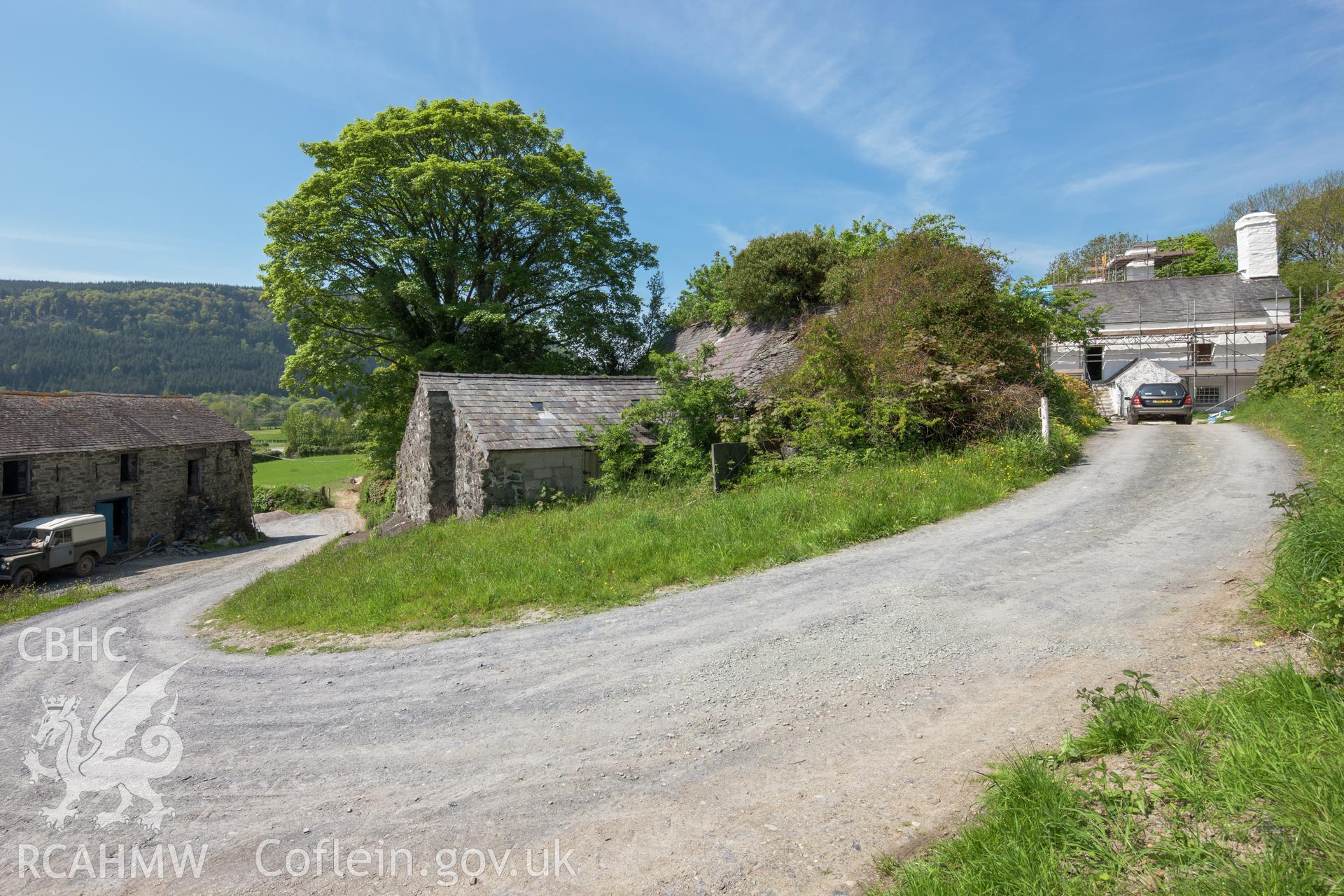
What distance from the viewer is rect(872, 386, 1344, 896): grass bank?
8.83 feet

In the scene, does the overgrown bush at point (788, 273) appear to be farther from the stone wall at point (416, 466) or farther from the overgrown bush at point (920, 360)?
the stone wall at point (416, 466)

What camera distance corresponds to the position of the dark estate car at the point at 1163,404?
73.5 feet

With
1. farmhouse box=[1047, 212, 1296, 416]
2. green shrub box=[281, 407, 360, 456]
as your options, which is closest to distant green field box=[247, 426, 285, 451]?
green shrub box=[281, 407, 360, 456]

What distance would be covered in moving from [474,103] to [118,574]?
22.4m

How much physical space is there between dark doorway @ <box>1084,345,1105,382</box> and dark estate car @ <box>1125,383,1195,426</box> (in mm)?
14807

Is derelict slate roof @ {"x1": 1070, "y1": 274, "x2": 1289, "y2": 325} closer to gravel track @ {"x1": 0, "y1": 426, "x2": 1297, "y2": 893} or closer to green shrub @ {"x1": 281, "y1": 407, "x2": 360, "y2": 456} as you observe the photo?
gravel track @ {"x1": 0, "y1": 426, "x2": 1297, "y2": 893}

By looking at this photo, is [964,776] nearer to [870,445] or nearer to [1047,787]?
[1047,787]

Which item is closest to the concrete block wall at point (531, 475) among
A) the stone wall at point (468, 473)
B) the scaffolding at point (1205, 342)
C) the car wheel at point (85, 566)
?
the stone wall at point (468, 473)

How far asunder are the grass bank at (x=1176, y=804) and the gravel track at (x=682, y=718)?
38 cm

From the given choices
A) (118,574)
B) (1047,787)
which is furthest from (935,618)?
(118,574)

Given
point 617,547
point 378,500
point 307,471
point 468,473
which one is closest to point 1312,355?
point 617,547

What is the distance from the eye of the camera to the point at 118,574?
23766 millimetres

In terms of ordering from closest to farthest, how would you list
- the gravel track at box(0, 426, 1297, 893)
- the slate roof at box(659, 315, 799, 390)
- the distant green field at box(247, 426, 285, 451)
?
1. the gravel track at box(0, 426, 1297, 893)
2. the slate roof at box(659, 315, 799, 390)
3. the distant green field at box(247, 426, 285, 451)

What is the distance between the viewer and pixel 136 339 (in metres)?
150
